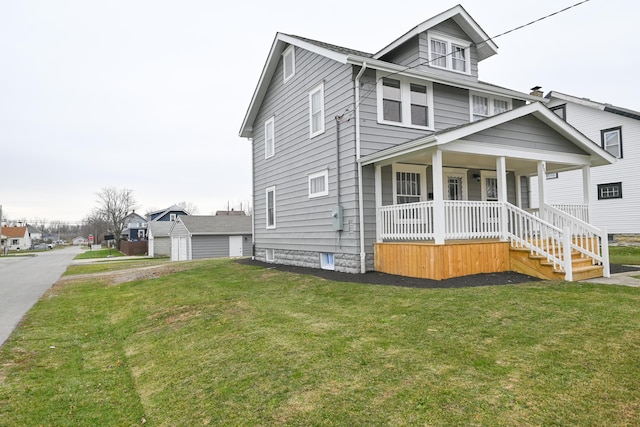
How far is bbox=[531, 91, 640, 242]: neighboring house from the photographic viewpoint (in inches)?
750

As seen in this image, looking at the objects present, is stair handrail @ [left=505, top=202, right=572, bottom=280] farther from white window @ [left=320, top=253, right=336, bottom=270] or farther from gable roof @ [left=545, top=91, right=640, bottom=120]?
gable roof @ [left=545, top=91, right=640, bottom=120]

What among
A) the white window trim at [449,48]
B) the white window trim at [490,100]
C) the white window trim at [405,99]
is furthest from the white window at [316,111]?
the white window trim at [490,100]

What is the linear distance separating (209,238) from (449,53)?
26.0m

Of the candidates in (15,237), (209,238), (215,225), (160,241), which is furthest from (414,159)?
(15,237)

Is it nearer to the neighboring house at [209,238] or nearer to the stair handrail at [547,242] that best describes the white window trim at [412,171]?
the stair handrail at [547,242]

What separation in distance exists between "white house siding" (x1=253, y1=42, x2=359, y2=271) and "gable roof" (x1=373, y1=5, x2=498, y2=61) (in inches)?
84.8

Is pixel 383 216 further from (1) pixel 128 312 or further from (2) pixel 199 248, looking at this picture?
(2) pixel 199 248

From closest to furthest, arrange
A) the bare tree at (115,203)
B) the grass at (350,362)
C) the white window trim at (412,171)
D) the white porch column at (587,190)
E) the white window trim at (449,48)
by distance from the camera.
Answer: the grass at (350,362), the white porch column at (587,190), the white window trim at (412,171), the white window trim at (449,48), the bare tree at (115,203)

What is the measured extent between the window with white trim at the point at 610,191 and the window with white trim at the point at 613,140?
1455 mm

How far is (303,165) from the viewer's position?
13266mm

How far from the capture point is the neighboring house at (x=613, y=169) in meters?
19.1

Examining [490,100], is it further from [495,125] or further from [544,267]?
[544,267]

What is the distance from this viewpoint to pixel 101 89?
2022 centimetres

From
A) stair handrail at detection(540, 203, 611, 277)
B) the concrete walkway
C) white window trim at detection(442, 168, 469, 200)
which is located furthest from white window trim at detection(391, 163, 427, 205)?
the concrete walkway
